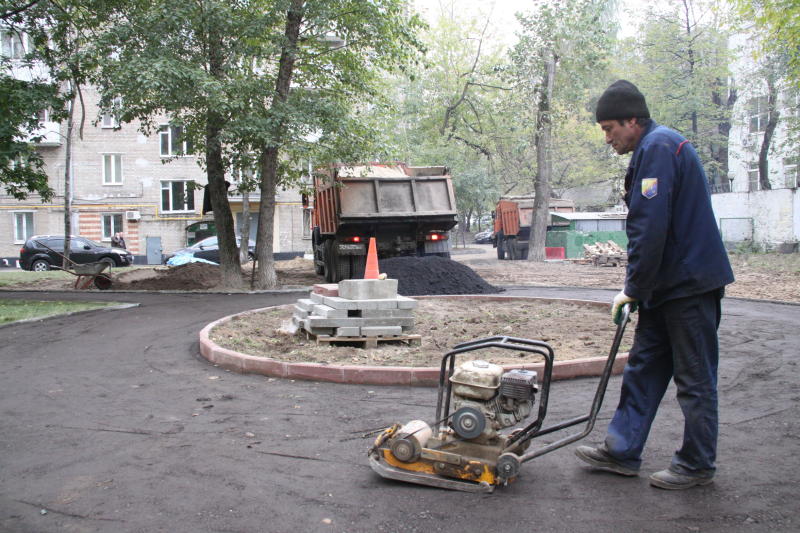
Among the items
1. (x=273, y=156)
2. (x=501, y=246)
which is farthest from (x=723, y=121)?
(x=273, y=156)

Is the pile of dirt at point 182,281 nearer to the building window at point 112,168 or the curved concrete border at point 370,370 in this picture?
the curved concrete border at point 370,370

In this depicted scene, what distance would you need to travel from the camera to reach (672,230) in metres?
3.69

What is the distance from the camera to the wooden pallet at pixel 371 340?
7719 mm

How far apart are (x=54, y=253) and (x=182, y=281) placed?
1330 cm

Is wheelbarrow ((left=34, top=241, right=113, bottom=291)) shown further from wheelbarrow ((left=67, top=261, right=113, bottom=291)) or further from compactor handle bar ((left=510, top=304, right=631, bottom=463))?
compactor handle bar ((left=510, top=304, right=631, bottom=463))

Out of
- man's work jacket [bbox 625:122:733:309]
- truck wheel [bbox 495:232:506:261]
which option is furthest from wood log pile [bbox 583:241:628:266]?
man's work jacket [bbox 625:122:733:309]

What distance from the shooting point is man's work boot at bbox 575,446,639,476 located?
12.5 ft

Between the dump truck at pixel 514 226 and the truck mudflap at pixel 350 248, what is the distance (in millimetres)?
16274

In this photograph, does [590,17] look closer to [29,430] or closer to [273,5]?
[273,5]

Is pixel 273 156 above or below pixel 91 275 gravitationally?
above

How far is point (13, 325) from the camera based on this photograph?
1105 cm

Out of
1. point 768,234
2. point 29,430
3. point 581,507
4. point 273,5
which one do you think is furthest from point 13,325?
point 768,234

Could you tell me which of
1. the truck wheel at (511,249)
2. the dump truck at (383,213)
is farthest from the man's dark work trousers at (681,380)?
the truck wheel at (511,249)

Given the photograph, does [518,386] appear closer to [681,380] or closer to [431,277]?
[681,380]
